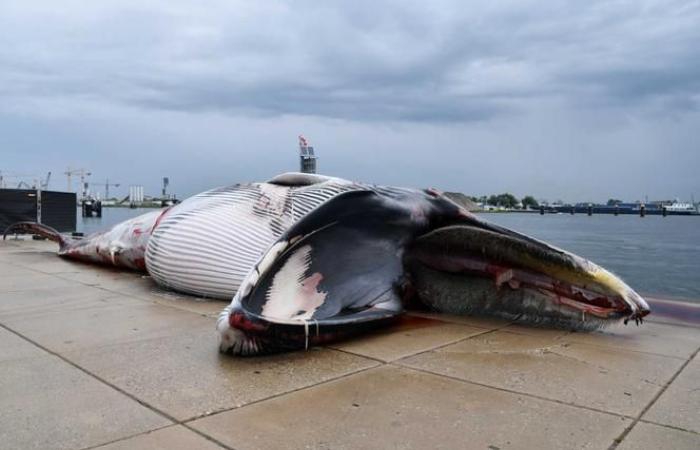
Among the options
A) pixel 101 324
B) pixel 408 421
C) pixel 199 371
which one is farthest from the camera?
pixel 101 324

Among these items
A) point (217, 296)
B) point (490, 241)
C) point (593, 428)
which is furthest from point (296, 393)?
point (217, 296)

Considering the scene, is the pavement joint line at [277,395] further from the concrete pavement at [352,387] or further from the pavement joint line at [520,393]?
the pavement joint line at [520,393]

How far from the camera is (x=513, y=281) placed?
4.94 meters

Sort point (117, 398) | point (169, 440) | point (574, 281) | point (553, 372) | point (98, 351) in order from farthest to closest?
point (574, 281) < point (98, 351) < point (553, 372) < point (117, 398) < point (169, 440)

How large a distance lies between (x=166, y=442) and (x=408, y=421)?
1.02m

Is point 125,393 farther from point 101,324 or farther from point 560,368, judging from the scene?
point 560,368

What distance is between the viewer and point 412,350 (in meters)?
4.02

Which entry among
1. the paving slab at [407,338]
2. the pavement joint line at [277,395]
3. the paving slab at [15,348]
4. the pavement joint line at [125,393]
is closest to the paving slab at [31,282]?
the paving slab at [15,348]

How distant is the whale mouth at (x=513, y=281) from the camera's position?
455cm

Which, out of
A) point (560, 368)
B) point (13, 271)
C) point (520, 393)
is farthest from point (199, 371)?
point (13, 271)

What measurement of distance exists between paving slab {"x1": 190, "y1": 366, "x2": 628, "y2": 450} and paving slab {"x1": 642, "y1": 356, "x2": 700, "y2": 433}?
0.71 feet

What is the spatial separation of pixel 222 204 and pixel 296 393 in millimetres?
3192

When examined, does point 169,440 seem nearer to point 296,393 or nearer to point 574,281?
point 296,393

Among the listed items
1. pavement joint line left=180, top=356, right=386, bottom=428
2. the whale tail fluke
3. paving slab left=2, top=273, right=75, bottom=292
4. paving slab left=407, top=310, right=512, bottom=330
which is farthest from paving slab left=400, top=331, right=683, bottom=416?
the whale tail fluke
